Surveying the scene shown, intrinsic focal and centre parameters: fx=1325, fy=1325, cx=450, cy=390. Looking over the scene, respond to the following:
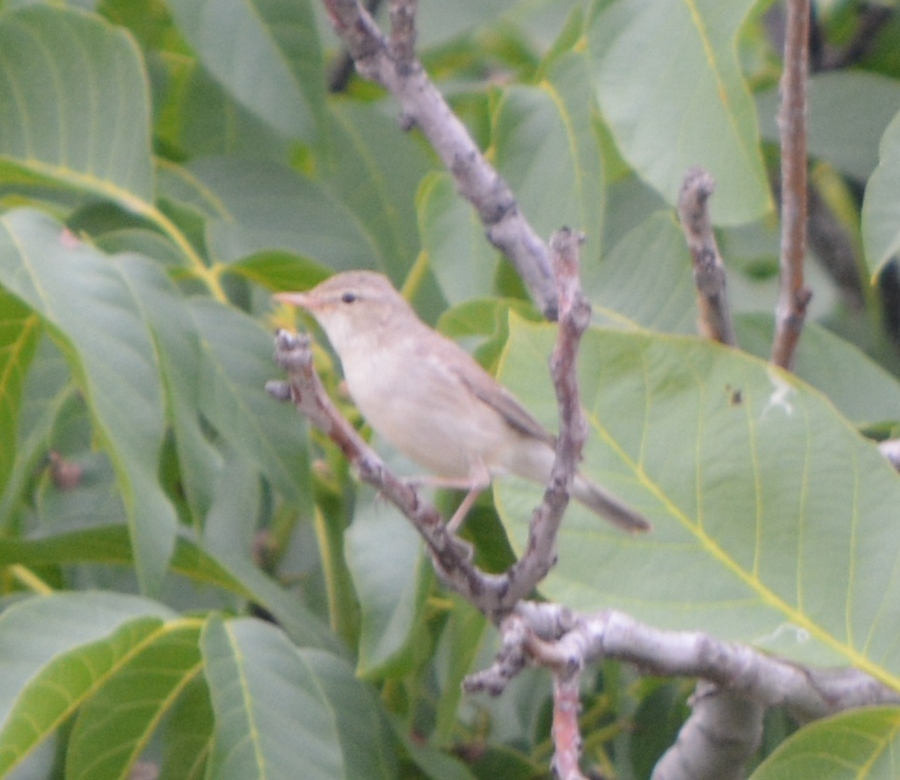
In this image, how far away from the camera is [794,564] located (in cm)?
179

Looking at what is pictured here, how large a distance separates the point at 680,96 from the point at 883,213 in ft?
1.71

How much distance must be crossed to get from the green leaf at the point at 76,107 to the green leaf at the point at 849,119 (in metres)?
1.46

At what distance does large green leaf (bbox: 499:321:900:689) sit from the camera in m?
1.77

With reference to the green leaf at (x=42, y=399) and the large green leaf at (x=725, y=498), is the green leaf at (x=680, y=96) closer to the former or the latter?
the large green leaf at (x=725, y=498)

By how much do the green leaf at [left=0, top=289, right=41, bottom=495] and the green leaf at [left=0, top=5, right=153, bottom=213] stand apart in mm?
369

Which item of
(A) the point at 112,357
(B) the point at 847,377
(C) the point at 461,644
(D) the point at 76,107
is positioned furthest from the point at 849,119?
(A) the point at 112,357

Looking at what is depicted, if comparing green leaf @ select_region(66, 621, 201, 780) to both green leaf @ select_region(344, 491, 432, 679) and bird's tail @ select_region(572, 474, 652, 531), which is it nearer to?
green leaf @ select_region(344, 491, 432, 679)

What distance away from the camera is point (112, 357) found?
2.04 metres

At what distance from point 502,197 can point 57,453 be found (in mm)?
1066

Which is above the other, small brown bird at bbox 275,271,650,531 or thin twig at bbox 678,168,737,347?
thin twig at bbox 678,168,737,347

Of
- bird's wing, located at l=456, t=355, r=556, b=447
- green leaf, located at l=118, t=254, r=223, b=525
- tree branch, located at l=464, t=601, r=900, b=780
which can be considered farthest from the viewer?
bird's wing, located at l=456, t=355, r=556, b=447

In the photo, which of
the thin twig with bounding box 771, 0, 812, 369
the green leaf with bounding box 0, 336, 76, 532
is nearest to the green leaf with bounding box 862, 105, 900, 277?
the thin twig with bounding box 771, 0, 812, 369

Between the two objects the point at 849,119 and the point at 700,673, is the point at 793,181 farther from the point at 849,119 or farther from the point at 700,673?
the point at 849,119

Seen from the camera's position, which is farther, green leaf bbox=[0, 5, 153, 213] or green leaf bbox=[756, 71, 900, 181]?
green leaf bbox=[756, 71, 900, 181]
